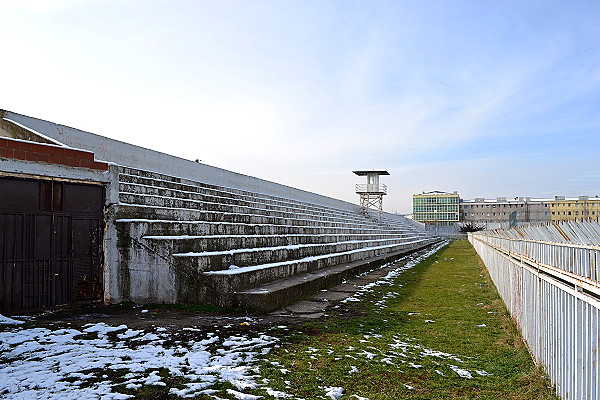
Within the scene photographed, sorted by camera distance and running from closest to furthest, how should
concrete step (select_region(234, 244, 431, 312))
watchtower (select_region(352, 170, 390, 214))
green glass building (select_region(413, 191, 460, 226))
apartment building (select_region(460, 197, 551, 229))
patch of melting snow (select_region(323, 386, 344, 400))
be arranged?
patch of melting snow (select_region(323, 386, 344, 400))
concrete step (select_region(234, 244, 431, 312))
watchtower (select_region(352, 170, 390, 214))
apartment building (select_region(460, 197, 551, 229))
green glass building (select_region(413, 191, 460, 226))

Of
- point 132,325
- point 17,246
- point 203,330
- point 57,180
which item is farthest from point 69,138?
point 203,330

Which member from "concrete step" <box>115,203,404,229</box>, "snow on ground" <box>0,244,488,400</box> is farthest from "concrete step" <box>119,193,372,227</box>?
"snow on ground" <box>0,244,488,400</box>

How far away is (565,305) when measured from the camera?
3.29 meters

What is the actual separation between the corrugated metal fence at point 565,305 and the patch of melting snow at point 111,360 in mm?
2408

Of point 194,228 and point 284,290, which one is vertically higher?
point 194,228

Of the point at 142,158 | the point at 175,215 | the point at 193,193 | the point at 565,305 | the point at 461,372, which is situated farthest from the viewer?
the point at 142,158

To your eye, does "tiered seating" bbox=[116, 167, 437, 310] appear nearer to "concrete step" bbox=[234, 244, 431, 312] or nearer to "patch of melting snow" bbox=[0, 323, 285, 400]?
"concrete step" bbox=[234, 244, 431, 312]

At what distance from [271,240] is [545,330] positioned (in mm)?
7624

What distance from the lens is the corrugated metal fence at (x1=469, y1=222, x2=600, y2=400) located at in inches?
106

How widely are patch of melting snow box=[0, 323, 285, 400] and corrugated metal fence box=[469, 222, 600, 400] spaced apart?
2.41 m

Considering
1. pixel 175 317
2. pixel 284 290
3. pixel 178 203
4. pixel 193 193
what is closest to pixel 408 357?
pixel 284 290

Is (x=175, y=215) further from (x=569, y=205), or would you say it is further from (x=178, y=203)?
(x=569, y=205)

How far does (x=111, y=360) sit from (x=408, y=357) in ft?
10.4

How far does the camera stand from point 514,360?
→ 4.66m
